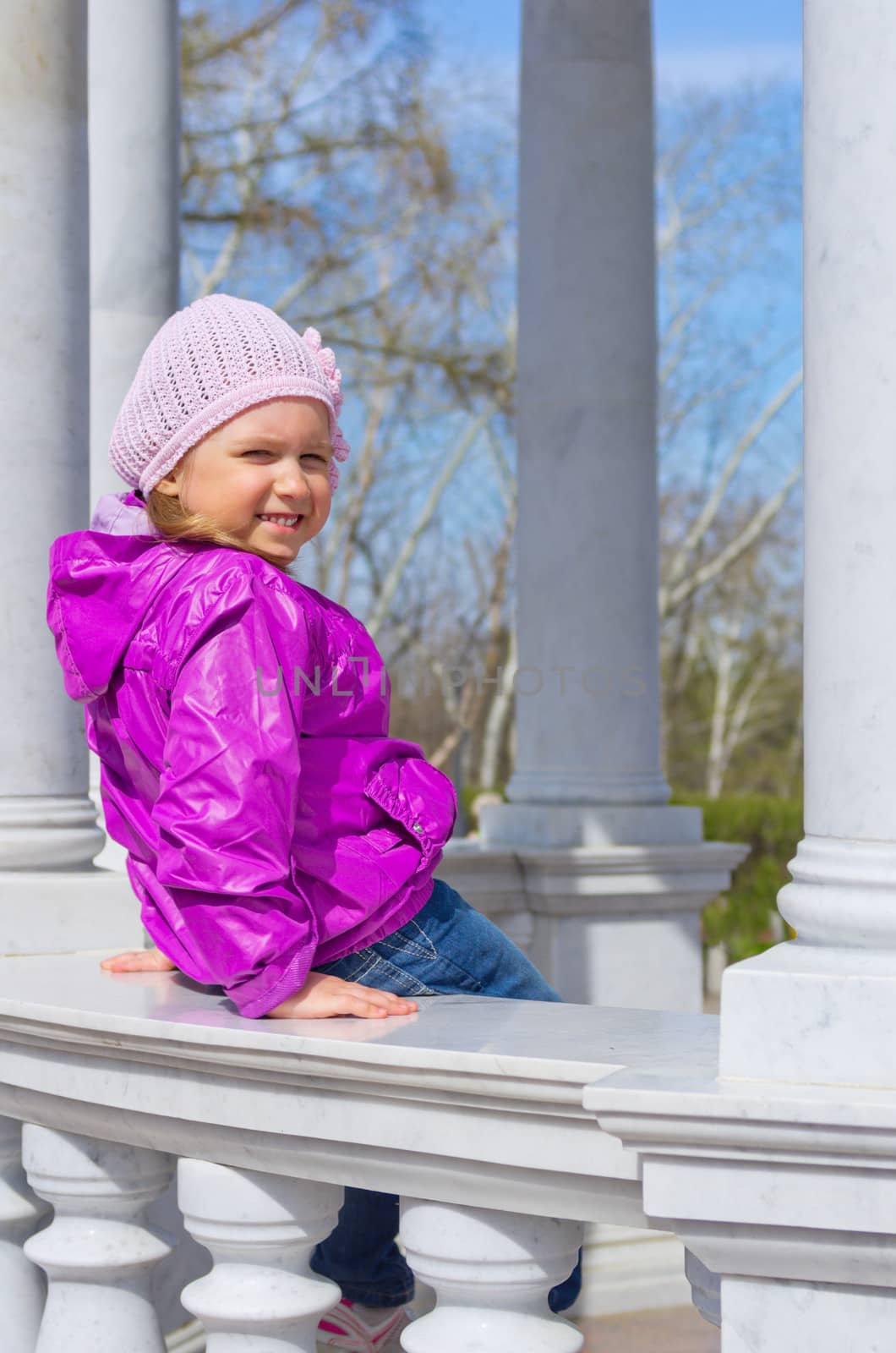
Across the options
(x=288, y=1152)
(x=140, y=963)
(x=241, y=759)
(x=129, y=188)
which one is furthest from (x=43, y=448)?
(x=129, y=188)

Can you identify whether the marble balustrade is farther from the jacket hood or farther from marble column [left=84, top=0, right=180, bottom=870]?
marble column [left=84, top=0, right=180, bottom=870]

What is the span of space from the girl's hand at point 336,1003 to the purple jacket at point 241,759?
0.11 metres

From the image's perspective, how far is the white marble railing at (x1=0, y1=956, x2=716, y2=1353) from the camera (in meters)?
6.87

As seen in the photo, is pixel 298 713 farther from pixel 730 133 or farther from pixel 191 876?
pixel 730 133

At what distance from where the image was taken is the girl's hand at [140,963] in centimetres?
1024

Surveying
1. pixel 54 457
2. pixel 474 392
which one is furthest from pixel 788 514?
pixel 54 457

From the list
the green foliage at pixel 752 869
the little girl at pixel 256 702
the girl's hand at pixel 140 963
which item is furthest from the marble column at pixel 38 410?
the green foliage at pixel 752 869

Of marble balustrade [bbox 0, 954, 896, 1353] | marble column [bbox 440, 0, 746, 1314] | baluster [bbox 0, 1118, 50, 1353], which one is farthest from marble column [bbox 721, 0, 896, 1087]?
marble column [bbox 440, 0, 746, 1314]

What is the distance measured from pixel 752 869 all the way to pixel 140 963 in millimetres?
42045

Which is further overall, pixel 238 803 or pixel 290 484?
pixel 290 484

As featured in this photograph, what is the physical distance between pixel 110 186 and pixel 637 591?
824cm

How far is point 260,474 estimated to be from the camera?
29.1 feet

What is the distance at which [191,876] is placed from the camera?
7.77 metres

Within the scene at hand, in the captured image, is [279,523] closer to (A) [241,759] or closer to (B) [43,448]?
(A) [241,759]
